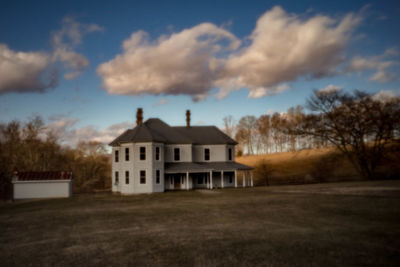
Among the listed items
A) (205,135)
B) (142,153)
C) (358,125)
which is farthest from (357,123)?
(142,153)

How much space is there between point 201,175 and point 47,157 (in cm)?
2346

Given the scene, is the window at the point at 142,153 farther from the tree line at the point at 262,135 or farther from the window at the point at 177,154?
the tree line at the point at 262,135

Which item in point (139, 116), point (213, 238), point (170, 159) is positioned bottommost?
point (213, 238)

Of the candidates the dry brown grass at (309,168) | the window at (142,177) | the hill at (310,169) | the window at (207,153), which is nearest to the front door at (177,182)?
the window at (207,153)

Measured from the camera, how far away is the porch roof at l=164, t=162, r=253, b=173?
3338 cm

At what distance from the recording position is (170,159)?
3597 cm

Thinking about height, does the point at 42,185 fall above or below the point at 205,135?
below

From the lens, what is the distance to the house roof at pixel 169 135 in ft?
107

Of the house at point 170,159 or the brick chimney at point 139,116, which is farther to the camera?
the brick chimney at point 139,116

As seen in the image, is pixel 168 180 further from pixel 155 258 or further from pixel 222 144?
pixel 155 258

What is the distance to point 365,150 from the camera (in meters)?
39.2

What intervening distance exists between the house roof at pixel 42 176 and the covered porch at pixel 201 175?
10.3 meters

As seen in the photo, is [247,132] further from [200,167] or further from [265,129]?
[200,167]

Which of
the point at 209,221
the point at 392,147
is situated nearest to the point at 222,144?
the point at 392,147
